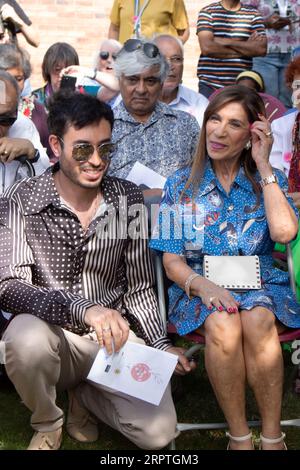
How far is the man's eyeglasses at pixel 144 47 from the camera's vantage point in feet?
18.5

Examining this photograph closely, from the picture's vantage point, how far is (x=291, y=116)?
18.3ft

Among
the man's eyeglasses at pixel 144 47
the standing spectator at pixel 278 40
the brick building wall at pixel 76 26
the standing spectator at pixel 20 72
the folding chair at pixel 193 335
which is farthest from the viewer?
the brick building wall at pixel 76 26

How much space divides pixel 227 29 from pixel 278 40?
565 millimetres

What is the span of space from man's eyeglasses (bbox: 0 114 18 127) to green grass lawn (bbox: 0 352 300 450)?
1.54m

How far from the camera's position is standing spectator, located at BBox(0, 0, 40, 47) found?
306 inches

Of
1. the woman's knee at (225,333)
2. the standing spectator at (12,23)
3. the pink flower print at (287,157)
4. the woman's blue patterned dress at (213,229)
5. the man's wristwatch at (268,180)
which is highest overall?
the standing spectator at (12,23)

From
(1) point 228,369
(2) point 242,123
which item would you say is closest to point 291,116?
(2) point 242,123

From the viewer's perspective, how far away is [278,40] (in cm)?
780

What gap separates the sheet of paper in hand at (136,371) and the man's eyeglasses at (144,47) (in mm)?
2571

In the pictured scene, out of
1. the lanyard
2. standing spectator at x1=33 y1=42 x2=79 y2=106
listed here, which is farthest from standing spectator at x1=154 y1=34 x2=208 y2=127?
standing spectator at x1=33 y1=42 x2=79 y2=106

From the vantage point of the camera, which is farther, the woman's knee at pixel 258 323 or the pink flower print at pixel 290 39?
the pink flower print at pixel 290 39

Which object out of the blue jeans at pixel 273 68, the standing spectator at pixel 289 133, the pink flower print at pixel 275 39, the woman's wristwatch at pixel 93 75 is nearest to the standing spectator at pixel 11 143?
the standing spectator at pixel 289 133

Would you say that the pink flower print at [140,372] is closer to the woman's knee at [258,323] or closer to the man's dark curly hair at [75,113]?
the woman's knee at [258,323]

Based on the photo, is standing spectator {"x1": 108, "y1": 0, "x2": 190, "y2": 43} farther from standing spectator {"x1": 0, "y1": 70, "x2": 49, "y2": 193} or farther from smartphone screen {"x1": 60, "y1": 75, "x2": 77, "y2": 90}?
standing spectator {"x1": 0, "y1": 70, "x2": 49, "y2": 193}
